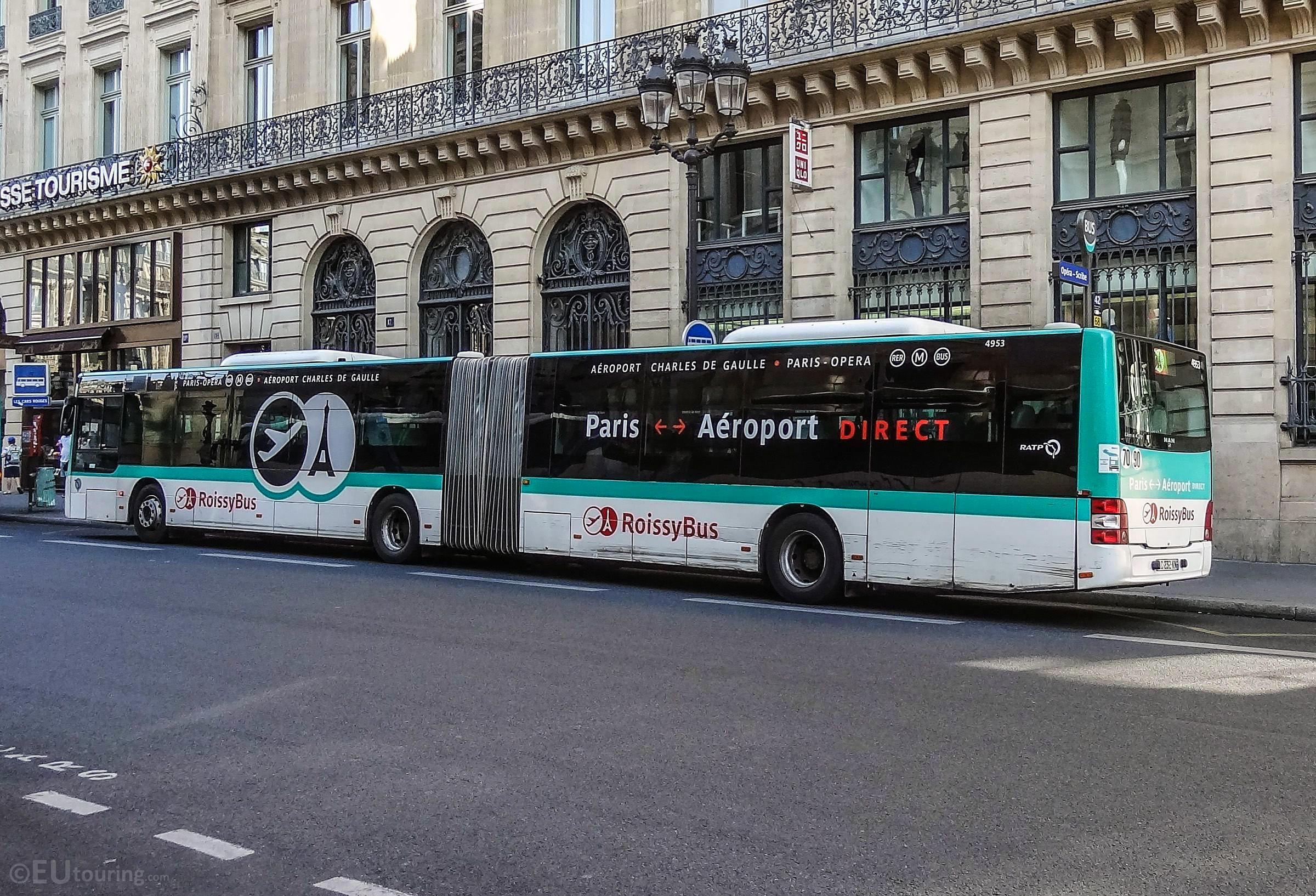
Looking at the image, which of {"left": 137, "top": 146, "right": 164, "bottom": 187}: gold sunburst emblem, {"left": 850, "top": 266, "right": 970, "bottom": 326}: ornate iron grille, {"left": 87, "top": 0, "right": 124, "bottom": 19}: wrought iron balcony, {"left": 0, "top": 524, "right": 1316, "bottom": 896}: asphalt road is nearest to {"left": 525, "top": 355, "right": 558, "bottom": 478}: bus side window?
{"left": 0, "top": 524, "right": 1316, "bottom": 896}: asphalt road

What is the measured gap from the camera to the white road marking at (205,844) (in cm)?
482

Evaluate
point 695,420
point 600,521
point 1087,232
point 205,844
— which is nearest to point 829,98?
point 1087,232

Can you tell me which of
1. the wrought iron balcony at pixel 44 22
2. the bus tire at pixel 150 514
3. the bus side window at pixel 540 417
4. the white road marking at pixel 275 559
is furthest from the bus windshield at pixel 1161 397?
the wrought iron balcony at pixel 44 22

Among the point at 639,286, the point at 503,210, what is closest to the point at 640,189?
the point at 639,286

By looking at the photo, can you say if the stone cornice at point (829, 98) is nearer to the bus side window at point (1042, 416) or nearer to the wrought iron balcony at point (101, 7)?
the wrought iron balcony at point (101, 7)

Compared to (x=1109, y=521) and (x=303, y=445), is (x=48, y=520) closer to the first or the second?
(x=303, y=445)

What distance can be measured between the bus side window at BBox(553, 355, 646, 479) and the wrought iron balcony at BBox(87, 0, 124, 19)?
2507cm

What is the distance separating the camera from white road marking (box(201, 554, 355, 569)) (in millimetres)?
17078

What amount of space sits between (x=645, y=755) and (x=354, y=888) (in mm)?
2142

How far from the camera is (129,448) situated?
Result: 859 inches

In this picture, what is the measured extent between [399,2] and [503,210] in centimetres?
577

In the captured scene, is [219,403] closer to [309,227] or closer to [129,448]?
[129,448]

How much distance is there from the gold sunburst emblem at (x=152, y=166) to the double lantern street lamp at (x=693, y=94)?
64.3 feet

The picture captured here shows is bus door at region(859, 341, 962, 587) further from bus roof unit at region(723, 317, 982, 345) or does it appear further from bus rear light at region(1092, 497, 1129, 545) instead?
bus rear light at region(1092, 497, 1129, 545)
